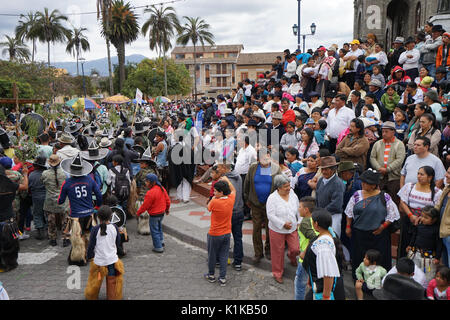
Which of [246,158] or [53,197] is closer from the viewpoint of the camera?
[53,197]

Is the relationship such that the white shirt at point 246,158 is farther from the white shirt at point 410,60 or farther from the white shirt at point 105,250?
the white shirt at point 410,60

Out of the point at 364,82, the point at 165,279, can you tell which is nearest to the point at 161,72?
the point at 364,82

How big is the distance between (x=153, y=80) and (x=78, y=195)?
46.0m

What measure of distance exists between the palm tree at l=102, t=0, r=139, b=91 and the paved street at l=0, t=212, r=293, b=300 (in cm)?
3425

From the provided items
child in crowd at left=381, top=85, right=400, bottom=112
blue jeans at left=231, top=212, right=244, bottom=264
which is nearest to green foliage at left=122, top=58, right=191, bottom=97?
child in crowd at left=381, top=85, right=400, bottom=112

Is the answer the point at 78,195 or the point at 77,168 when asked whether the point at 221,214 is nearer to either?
the point at 78,195

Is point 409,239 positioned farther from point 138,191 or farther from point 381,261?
point 138,191

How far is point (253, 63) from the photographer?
75.1 m

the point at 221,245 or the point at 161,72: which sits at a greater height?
the point at 161,72

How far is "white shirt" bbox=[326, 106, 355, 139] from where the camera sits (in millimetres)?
7445

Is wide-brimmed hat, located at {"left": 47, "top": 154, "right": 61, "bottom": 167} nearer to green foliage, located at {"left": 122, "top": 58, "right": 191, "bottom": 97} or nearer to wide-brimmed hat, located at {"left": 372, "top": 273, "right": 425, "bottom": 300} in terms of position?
wide-brimmed hat, located at {"left": 372, "top": 273, "right": 425, "bottom": 300}

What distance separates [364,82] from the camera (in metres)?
10.5

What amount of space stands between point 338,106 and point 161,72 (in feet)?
163

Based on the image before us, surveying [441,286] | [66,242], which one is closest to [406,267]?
[441,286]
